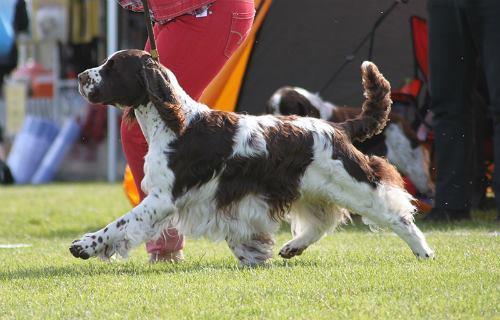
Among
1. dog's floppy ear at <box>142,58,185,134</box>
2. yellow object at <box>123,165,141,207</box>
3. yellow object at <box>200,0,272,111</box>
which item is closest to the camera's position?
dog's floppy ear at <box>142,58,185,134</box>

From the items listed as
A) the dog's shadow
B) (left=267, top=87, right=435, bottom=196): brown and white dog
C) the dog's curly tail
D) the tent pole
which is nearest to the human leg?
(left=267, top=87, right=435, bottom=196): brown and white dog

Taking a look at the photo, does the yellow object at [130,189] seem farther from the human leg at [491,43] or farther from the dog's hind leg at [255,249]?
the human leg at [491,43]

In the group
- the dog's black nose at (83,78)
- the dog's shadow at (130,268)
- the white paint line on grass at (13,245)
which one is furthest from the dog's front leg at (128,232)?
the white paint line on grass at (13,245)

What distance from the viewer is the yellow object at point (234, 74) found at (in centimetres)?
746

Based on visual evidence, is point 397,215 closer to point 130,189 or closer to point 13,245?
point 130,189

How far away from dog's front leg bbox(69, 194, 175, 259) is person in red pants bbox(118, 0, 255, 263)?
485 millimetres

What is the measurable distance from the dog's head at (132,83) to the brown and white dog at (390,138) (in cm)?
294

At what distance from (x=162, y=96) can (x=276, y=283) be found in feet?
3.28

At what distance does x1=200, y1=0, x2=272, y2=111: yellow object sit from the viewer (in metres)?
7.46

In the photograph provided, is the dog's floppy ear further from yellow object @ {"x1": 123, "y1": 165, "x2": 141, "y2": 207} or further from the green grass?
yellow object @ {"x1": 123, "y1": 165, "x2": 141, "y2": 207}

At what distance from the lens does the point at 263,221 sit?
431 cm

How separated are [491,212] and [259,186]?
319 cm

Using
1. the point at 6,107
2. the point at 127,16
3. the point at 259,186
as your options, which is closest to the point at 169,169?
the point at 259,186

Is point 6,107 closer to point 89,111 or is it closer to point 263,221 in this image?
point 89,111
